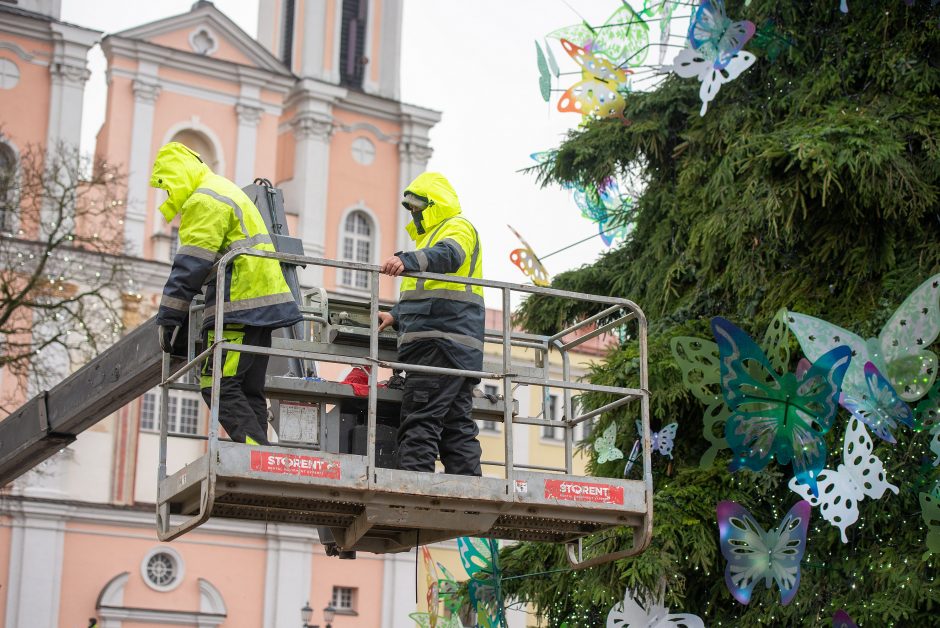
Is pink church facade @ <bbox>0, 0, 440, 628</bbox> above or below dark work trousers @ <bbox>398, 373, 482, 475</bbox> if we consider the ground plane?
above

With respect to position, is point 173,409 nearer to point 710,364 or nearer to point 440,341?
point 710,364

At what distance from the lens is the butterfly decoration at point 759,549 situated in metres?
13.2

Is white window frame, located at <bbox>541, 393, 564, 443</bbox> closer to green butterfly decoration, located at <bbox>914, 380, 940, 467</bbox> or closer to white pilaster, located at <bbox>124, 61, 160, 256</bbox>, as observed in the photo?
white pilaster, located at <bbox>124, 61, 160, 256</bbox>

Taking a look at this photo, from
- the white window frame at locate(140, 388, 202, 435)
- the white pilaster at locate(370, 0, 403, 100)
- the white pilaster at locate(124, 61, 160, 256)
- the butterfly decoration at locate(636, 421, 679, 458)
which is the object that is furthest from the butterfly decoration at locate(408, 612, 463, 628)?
the white pilaster at locate(370, 0, 403, 100)

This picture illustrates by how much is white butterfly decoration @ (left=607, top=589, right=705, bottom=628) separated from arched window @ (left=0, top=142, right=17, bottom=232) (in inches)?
647

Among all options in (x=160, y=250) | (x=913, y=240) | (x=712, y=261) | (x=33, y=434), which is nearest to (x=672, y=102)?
(x=712, y=261)

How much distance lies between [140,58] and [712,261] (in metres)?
24.9

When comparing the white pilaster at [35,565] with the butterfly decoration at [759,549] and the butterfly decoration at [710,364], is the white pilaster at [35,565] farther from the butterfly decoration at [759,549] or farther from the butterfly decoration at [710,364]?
the butterfly decoration at [759,549]

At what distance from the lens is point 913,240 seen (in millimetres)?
14555

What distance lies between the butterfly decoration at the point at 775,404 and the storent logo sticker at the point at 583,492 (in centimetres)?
360

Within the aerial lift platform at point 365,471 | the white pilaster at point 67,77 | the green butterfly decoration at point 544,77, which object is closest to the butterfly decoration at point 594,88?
the green butterfly decoration at point 544,77

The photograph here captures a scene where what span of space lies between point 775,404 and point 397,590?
27.9 m

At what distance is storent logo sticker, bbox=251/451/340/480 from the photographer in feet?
26.1

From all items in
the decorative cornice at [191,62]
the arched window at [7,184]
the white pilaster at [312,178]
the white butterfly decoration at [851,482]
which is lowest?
the white butterfly decoration at [851,482]
